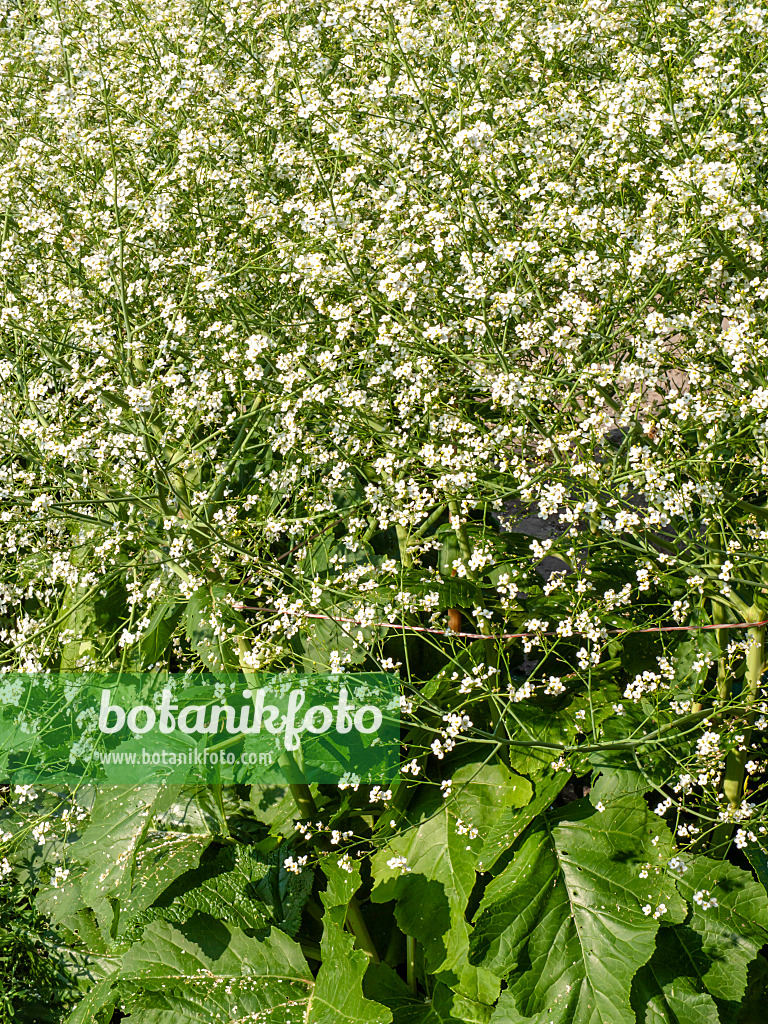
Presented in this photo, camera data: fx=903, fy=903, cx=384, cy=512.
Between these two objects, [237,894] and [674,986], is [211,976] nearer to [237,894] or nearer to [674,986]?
[237,894]

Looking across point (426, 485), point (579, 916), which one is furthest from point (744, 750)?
point (426, 485)

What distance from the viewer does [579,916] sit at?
3277 millimetres

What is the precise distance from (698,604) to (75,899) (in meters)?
3.01

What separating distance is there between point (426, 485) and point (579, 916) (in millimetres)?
1764

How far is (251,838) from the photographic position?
4.31 m

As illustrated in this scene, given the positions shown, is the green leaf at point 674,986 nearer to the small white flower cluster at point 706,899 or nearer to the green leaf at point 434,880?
the small white flower cluster at point 706,899

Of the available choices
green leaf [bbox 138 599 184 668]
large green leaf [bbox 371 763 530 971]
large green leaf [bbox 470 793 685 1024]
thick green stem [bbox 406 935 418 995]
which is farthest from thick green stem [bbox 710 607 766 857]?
green leaf [bbox 138 599 184 668]

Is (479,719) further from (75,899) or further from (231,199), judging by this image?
(231,199)

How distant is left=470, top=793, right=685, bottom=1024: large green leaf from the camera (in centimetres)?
309

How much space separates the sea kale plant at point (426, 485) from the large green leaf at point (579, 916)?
12mm

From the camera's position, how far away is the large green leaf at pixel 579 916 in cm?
309

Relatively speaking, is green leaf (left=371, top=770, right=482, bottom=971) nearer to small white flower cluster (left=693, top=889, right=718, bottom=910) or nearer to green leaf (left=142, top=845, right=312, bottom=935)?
green leaf (left=142, top=845, right=312, bottom=935)

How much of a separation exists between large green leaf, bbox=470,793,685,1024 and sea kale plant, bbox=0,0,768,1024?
0.04 feet

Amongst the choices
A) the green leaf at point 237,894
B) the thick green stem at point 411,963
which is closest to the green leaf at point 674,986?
the thick green stem at point 411,963
